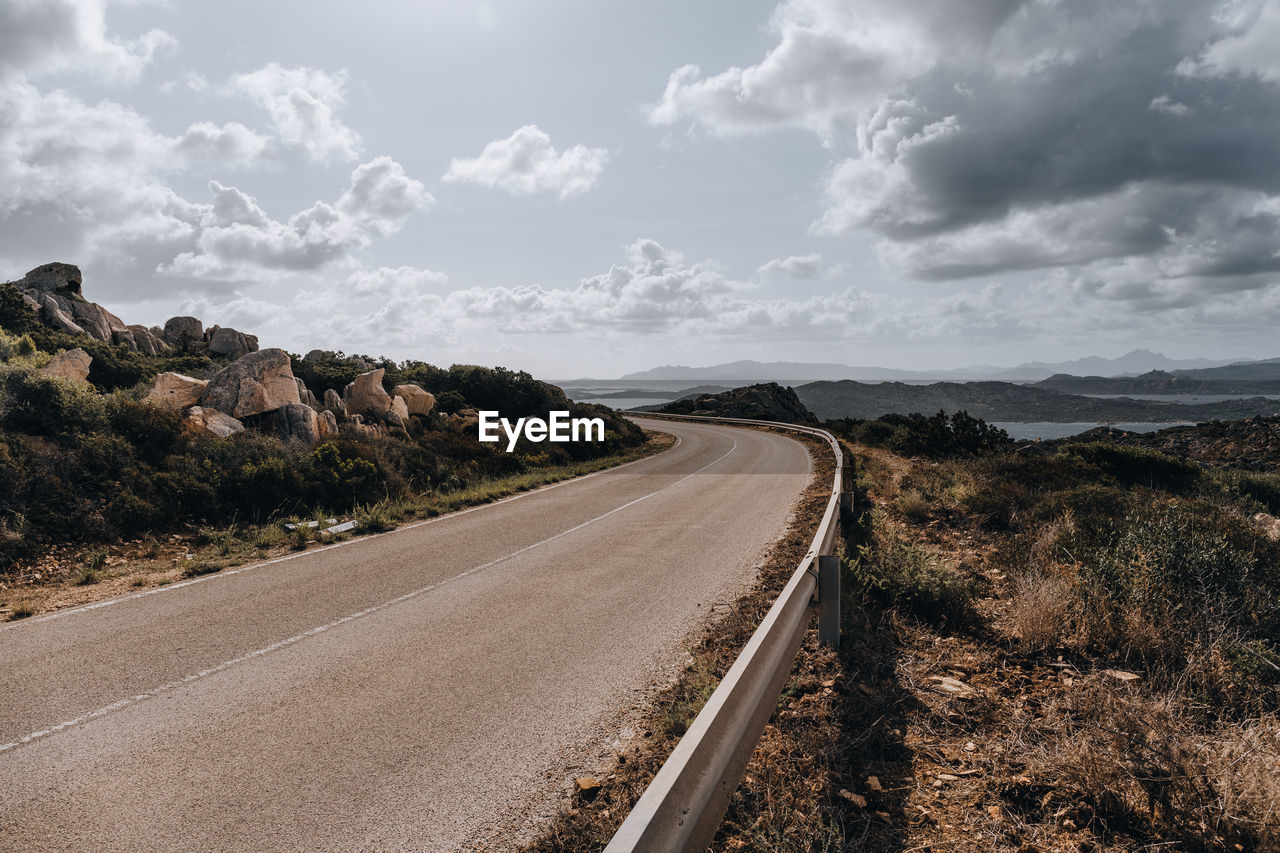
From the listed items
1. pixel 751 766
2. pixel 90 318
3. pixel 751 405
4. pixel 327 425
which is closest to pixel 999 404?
pixel 751 405

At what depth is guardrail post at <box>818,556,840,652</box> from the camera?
5.28 metres

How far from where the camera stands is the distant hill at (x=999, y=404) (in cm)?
8306

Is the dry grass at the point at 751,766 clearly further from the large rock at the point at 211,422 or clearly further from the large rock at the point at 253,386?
the large rock at the point at 253,386

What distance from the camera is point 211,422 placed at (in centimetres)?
1500

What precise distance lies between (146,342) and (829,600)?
27.8 meters

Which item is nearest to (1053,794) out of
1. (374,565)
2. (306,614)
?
(306,614)

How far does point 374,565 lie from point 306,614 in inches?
88.7

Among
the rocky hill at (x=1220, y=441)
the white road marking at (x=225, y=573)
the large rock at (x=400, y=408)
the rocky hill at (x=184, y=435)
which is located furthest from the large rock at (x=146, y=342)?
the rocky hill at (x=1220, y=441)

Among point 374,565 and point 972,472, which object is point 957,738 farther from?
point 972,472

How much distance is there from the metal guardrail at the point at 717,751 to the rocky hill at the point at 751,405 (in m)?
50.7

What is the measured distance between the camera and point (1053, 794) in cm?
356

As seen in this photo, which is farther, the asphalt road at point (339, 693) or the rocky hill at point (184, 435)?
the rocky hill at point (184, 435)

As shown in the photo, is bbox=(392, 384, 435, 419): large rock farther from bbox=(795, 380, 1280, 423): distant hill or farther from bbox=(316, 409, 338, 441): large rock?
bbox=(795, 380, 1280, 423): distant hill

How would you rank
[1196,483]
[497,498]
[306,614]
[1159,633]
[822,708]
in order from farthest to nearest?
[1196,483], [497,498], [306,614], [1159,633], [822,708]
